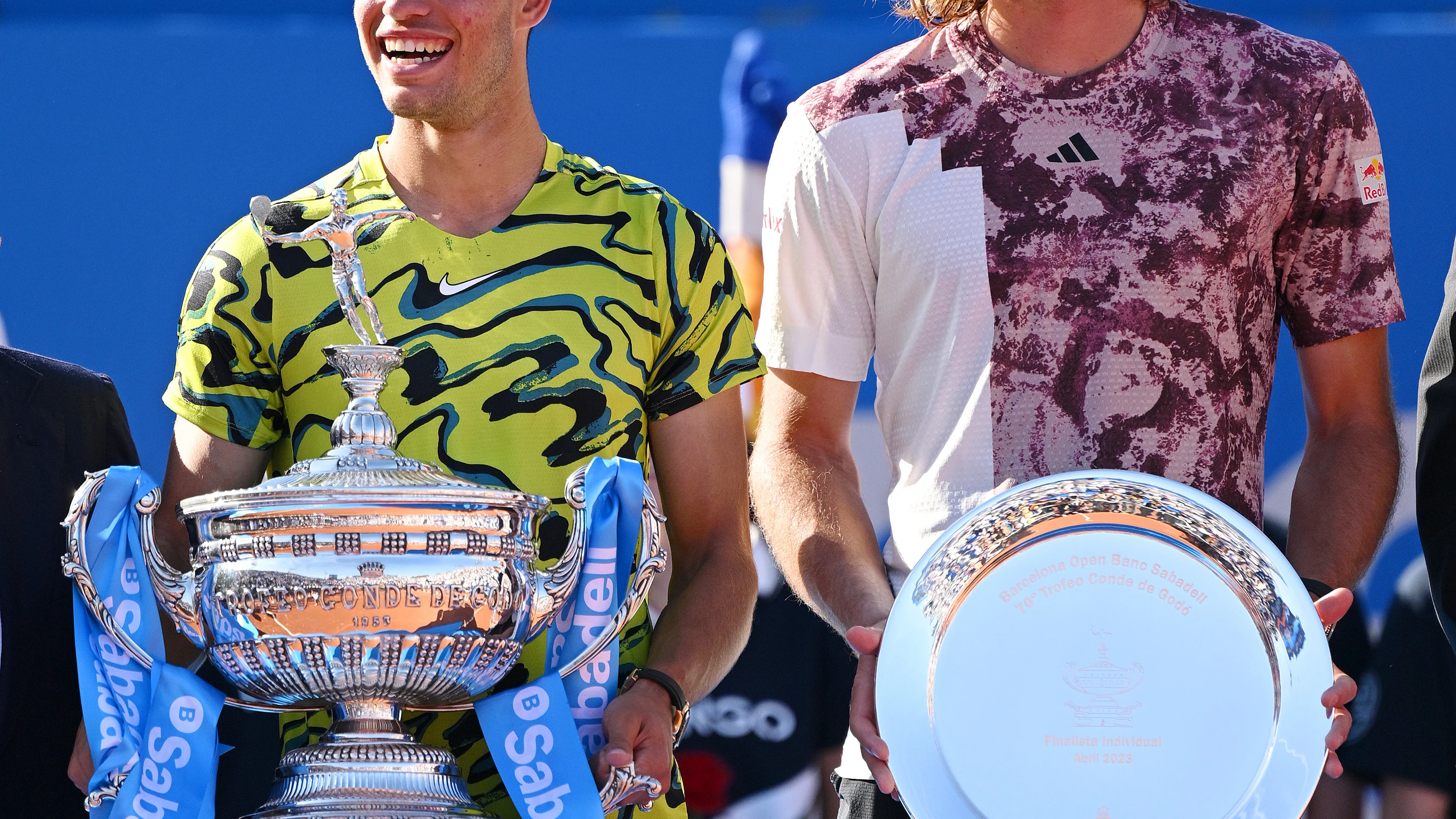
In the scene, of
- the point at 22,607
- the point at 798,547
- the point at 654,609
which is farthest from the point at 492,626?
the point at 654,609

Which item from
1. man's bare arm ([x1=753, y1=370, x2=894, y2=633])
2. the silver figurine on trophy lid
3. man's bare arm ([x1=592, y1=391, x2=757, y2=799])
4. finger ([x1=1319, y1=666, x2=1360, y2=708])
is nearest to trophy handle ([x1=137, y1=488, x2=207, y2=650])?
the silver figurine on trophy lid

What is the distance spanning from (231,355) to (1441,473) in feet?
4.33

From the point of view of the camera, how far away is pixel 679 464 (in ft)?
6.34

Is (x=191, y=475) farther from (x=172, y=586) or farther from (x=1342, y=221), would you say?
(x=1342, y=221)

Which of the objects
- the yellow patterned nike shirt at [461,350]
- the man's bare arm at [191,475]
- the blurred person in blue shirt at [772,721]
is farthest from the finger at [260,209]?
the blurred person in blue shirt at [772,721]

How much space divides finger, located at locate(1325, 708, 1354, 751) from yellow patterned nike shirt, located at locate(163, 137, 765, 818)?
2.32 ft

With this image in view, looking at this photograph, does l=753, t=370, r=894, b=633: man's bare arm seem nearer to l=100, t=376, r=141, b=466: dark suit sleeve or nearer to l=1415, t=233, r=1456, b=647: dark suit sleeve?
l=1415, t=233, r=1456, b=647: dark suit sleeve

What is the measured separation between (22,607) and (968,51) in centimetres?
127

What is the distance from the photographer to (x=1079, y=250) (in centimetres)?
190

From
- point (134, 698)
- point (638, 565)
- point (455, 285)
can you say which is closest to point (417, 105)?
point (455, 285)

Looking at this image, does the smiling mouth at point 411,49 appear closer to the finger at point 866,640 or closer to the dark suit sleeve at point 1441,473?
the finger at point 866,640

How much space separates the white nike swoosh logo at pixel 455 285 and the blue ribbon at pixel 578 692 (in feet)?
0.97

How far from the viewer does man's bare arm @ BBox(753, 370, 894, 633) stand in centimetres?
196

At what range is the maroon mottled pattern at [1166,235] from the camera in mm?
1870
